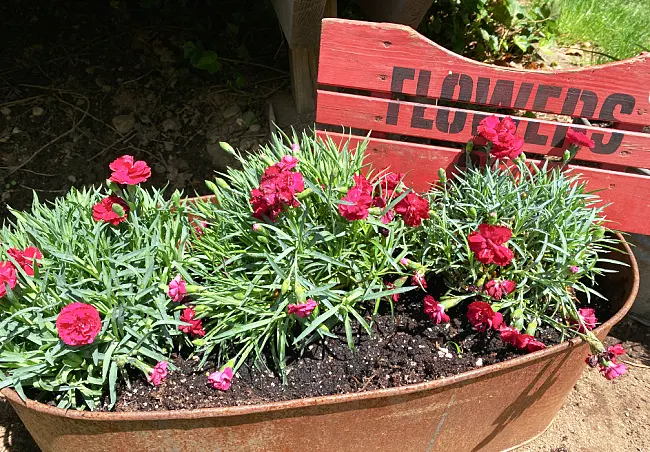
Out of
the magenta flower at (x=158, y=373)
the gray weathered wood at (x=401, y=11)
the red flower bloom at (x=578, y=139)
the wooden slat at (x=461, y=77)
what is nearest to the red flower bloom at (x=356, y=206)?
the wooden slat at (x=461, y=77)

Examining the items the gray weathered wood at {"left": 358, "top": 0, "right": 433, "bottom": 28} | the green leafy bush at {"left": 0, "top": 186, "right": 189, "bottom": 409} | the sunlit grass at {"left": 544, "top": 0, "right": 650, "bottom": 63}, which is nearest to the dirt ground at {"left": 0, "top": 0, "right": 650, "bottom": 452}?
the gray weathered wood at {"left": 358, "top": 0, "right": 433, "bottom": 28}

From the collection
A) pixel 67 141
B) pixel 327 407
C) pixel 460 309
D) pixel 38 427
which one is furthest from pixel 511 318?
pixel 67 141

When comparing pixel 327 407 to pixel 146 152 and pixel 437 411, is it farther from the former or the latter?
pixel 146 152

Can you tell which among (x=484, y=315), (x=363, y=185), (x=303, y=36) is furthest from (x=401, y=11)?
(x=484, y=315)

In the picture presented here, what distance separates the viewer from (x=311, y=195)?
145 cm

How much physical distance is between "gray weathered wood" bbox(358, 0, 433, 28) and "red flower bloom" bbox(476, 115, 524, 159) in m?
0.54

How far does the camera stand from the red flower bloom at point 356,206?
4.05 feet

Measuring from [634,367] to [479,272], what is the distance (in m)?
0.99

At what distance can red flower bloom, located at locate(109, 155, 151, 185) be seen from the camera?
1.33 m

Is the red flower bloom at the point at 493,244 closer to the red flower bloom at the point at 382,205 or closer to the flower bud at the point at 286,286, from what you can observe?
the red flower bloom at the point at 382,205

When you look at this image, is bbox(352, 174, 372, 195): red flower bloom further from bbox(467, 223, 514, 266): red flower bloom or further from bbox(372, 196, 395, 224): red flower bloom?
bbox(467, 223, 514, 266): red flower bloom

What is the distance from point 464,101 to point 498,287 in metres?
0.58

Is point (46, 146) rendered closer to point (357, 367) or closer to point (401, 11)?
point (401, 11)

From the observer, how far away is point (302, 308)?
1251 millimetres
